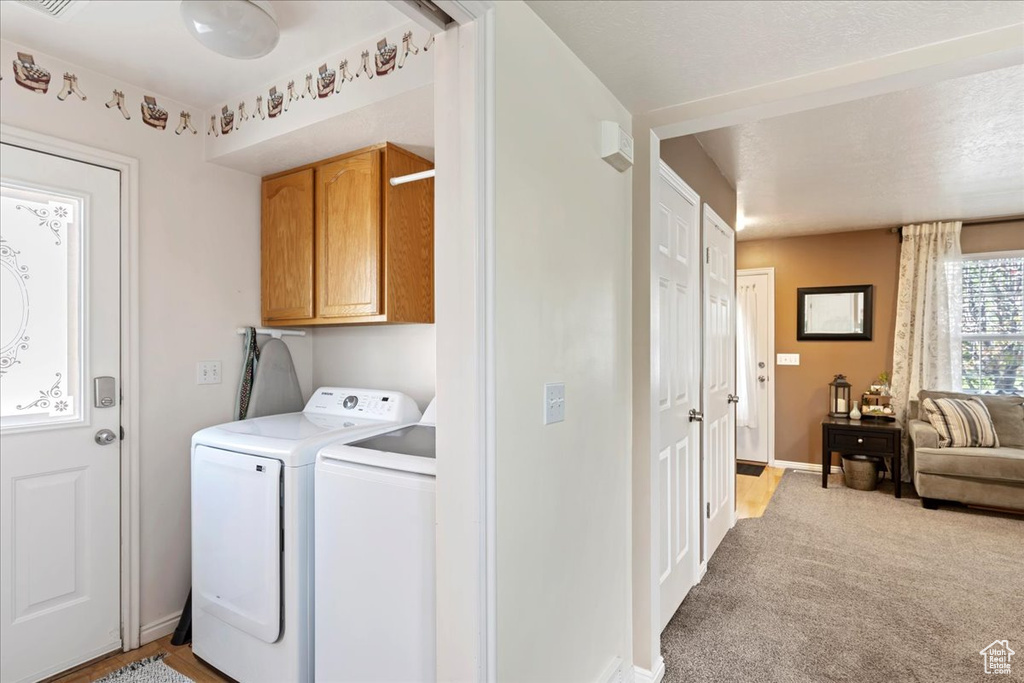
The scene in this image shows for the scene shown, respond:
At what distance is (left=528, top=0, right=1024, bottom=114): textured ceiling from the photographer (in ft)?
4.50

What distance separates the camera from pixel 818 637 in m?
2.26

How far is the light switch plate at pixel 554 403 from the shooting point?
4.82 feet

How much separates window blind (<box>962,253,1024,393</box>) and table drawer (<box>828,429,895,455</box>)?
0.91 m

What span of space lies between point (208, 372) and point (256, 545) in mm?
1014

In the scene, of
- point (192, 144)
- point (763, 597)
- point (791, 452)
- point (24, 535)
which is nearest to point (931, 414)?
point (791, 452)

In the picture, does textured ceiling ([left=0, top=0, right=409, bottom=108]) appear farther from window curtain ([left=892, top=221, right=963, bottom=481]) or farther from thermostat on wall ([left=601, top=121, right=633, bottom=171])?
window curtain ([left=892, top=221, right=963, bottom=481])

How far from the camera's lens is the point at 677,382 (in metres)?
2.44

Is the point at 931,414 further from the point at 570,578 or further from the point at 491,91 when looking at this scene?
the point at 491,91

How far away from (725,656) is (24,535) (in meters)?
2.74

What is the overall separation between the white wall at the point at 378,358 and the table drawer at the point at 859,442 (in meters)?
3.73

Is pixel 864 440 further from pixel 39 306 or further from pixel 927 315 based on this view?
pixel 39 306

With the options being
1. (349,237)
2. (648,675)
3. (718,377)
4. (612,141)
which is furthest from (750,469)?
(349,237)

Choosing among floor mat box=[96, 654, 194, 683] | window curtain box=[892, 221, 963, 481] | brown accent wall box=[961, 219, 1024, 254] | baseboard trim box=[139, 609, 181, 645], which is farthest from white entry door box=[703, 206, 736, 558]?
baseboard trim box=[139, 609, 181, 645]

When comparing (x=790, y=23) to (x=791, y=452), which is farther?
(x=791, y=452)
